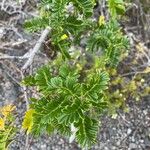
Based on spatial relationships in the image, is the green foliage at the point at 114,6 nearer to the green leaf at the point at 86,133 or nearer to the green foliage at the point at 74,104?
the green foliage at the point at 74,104

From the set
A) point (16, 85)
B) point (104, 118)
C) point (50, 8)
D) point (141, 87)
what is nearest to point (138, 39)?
point (141, 87)

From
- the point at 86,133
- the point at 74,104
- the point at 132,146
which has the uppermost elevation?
the point at 74,104

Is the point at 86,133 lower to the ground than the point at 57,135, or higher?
higher

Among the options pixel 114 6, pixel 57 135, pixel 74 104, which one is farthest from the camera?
pixel 57 135

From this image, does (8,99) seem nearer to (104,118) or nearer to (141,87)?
(104,118)

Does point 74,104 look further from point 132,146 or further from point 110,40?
point 132,146

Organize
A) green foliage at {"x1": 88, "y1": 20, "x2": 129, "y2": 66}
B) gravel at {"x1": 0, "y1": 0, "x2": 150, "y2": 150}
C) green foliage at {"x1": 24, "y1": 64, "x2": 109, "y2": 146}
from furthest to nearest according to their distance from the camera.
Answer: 1. gravel at {"x1": 0, "y1": 0, "x2": 150, "y2": 150}
2. green foliage at {"x1": 88, "y1": 20, "x2": 129, "y2": 66}
3. green foliage at {"x1": 24, "y1": 64, "x2": 109, "y2": 146}

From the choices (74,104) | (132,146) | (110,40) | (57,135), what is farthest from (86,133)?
(132,146)

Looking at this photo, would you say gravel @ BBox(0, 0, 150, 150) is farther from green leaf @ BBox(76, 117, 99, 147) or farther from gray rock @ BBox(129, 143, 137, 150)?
green leaf @ BBox(76, 117, 99, 147)

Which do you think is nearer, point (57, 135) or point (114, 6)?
point (114, 6)

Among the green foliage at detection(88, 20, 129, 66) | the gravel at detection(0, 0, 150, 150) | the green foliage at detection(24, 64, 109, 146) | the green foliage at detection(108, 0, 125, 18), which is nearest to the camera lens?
the green foliage at detection(24, 64, 109, 146)

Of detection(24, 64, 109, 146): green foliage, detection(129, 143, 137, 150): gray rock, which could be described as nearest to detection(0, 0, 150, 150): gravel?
detection(129, 143, 137, 150): gray rock
